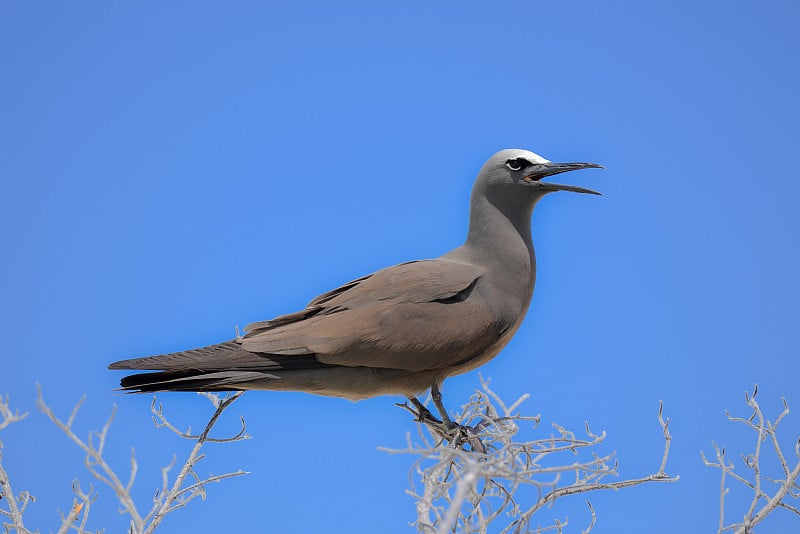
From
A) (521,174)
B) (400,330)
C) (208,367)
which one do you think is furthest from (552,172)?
(208,367)

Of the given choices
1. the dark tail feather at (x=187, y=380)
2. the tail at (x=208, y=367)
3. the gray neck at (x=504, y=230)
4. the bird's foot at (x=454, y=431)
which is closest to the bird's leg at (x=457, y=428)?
the bird's foot at (x=454, y=431)

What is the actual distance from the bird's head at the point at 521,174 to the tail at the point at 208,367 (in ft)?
4.17

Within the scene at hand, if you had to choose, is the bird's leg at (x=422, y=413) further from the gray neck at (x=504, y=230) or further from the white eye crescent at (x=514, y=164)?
the white eye crescent at (x=514, y=164)

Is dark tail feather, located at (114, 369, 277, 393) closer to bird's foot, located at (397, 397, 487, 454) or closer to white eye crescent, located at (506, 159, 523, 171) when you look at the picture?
bird's foot, located at (397, 397, 487, 454)

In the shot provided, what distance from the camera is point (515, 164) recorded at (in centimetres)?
402

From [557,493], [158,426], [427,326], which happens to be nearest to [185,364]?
[158,426]

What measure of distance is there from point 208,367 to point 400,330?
828 mm

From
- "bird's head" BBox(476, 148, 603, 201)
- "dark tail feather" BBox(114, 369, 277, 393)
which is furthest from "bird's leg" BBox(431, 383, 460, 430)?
"bird's head" BBox(476, 148, 603, 201)

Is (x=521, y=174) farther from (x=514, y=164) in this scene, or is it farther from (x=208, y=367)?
(x=208, y=367)

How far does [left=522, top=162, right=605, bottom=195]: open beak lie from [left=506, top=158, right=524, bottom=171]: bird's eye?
5cm

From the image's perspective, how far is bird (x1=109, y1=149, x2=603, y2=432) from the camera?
3.49m

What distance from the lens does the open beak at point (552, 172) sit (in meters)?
3.93

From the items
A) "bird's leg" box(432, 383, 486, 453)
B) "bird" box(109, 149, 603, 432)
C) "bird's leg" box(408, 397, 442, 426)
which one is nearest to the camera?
"bird" box(109, 149, 603, 432)

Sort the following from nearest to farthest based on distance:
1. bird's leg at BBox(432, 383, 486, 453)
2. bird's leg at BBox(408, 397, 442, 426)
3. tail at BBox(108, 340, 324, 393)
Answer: tail at BBox(108, 340, 324, 393), bird's leg at BBox(432, 383, 486, 453), bird's leg at BBox(408, 397, 442, 426)
